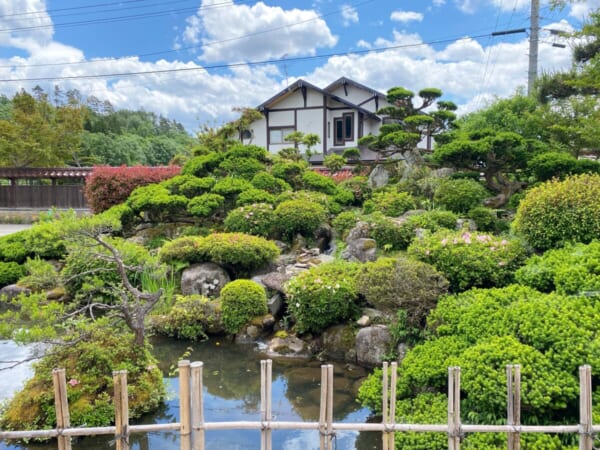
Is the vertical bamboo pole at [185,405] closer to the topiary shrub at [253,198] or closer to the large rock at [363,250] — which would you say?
the large rock at [363,250]

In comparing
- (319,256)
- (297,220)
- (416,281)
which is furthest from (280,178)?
(416,281)

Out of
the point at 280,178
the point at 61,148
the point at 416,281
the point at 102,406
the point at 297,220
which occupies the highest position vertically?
the point at 61,148

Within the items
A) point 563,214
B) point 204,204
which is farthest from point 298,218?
point 563,214

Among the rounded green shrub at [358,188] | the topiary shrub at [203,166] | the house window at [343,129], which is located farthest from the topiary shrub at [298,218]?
the house window at [343,129]

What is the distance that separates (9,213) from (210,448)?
2060 cm

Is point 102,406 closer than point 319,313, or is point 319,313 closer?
point 102,406

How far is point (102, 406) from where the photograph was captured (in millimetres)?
4289

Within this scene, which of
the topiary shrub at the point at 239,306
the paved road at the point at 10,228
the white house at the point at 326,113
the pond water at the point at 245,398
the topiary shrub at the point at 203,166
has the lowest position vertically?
the pond water at the point at 245,398

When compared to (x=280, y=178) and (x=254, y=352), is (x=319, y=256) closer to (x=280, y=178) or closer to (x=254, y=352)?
(x=254, y=352)

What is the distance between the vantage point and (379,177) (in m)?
12.8

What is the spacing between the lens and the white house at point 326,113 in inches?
915

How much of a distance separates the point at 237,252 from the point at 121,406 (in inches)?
216

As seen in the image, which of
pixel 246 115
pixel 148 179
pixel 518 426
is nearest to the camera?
pixel 518 426

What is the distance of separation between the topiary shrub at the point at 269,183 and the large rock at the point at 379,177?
2.63m
